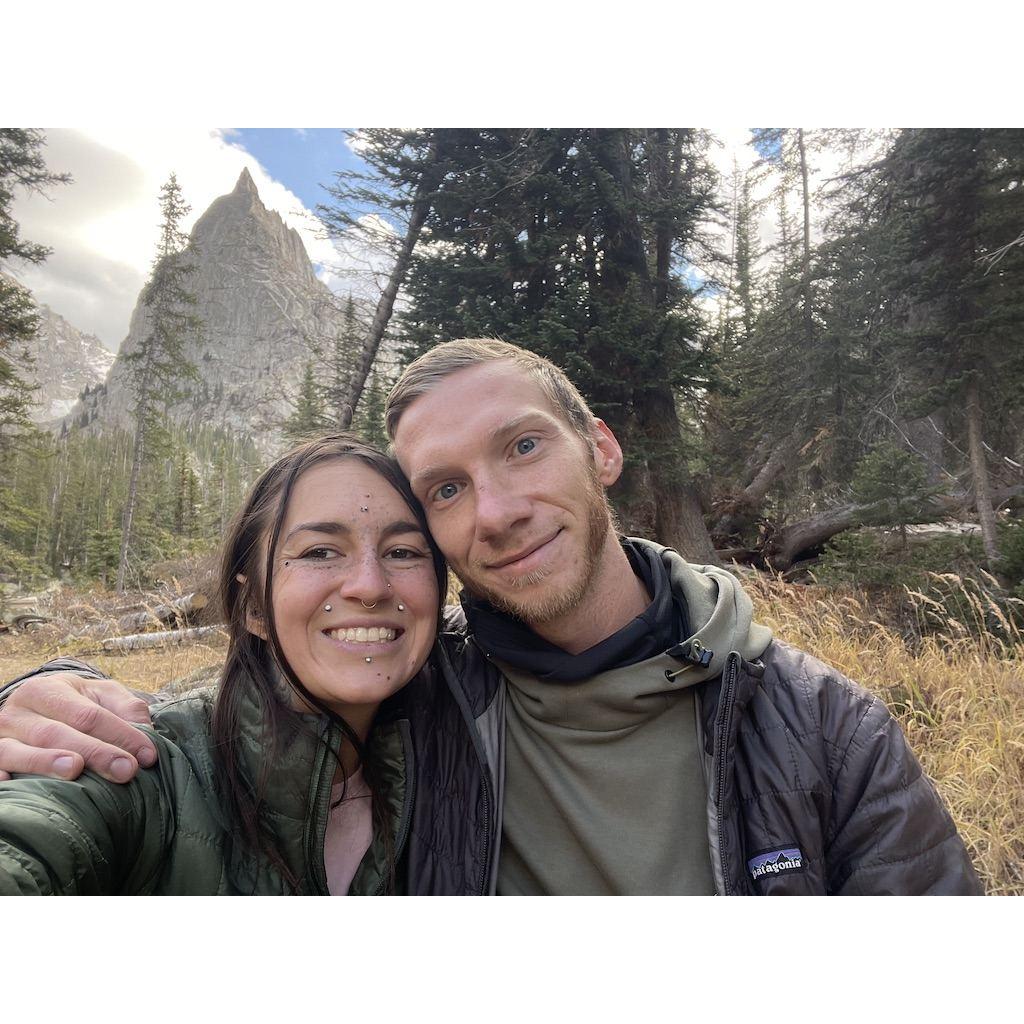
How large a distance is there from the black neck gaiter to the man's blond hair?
1.57 ft

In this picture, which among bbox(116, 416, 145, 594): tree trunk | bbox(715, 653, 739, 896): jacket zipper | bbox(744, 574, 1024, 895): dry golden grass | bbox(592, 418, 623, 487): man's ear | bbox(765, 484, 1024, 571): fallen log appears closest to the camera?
bbox(715, 653, 739, 896): jacket zipper

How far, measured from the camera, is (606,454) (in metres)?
1.67

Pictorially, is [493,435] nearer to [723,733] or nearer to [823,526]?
[723,733]

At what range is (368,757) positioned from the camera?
1305 mm

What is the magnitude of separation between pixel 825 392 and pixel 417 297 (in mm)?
3048

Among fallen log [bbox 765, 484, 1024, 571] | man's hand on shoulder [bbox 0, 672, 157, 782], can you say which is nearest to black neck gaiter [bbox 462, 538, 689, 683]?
man's hand on shoulder [bbox 0, 672, 157, 782]

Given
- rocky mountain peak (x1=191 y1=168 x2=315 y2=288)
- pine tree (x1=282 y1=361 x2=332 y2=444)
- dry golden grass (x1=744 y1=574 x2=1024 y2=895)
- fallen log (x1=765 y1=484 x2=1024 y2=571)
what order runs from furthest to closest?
pine tree (x1=282 y1=361 x2=332 y2=444) → fallen log (x1=765 y1=484 x2=1024 y2=571) → rocky mountain peak (x1=191 y1=168 x2=315 y2=288) → dry golden grass (x1=744 y1=574 x2=1024 y2=895)

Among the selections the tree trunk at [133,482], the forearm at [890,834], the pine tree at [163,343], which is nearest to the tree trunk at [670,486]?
the pine tree at [163,343]

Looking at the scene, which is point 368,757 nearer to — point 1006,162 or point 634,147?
point 634,147

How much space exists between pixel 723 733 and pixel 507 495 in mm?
680

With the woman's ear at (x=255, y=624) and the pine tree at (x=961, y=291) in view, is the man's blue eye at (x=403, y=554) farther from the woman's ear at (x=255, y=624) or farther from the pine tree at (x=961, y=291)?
the pine tree at (x=961, y=291)

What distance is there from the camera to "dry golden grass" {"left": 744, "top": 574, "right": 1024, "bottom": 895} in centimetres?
207

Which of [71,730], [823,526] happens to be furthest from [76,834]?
[823,526]

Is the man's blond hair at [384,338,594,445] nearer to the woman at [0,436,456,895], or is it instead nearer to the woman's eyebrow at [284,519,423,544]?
the woman at [0,436,456,895]
